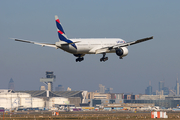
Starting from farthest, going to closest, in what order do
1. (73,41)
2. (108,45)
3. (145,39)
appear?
(108,45)
(73,41)
(145,39)

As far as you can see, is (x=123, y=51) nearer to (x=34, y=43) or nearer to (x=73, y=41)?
(x=73, y=41)

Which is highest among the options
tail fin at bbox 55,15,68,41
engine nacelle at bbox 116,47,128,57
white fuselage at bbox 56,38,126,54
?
tail fin at bbox 55,15,68,41

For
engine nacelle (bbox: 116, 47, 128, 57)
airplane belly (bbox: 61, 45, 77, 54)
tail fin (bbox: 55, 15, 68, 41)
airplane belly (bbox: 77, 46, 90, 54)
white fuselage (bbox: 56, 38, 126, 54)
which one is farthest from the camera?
engine nacelle (bbox: 116, 47, 128, 57)

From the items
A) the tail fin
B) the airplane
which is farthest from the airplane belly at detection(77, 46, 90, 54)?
the tail fin

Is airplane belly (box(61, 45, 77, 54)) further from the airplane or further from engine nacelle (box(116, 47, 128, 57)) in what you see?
engine nacelle (box(116, 47, 128, 57))

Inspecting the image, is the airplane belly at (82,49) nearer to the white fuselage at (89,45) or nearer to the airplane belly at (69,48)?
the white fuselage at (89,45)

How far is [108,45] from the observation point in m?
90.3

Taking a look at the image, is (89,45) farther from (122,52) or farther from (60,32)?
(122,52)

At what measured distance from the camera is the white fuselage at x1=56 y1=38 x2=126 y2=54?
84062 mm

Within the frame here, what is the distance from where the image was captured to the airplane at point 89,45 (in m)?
83.7

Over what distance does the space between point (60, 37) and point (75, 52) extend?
576 centimetres

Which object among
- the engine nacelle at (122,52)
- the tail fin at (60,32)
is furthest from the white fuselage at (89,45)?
the tail fin at (60,32)

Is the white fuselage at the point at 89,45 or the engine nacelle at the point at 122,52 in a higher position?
the white fuselage at the point at 89,45

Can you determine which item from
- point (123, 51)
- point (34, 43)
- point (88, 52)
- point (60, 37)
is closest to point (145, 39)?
point (123, 51)
